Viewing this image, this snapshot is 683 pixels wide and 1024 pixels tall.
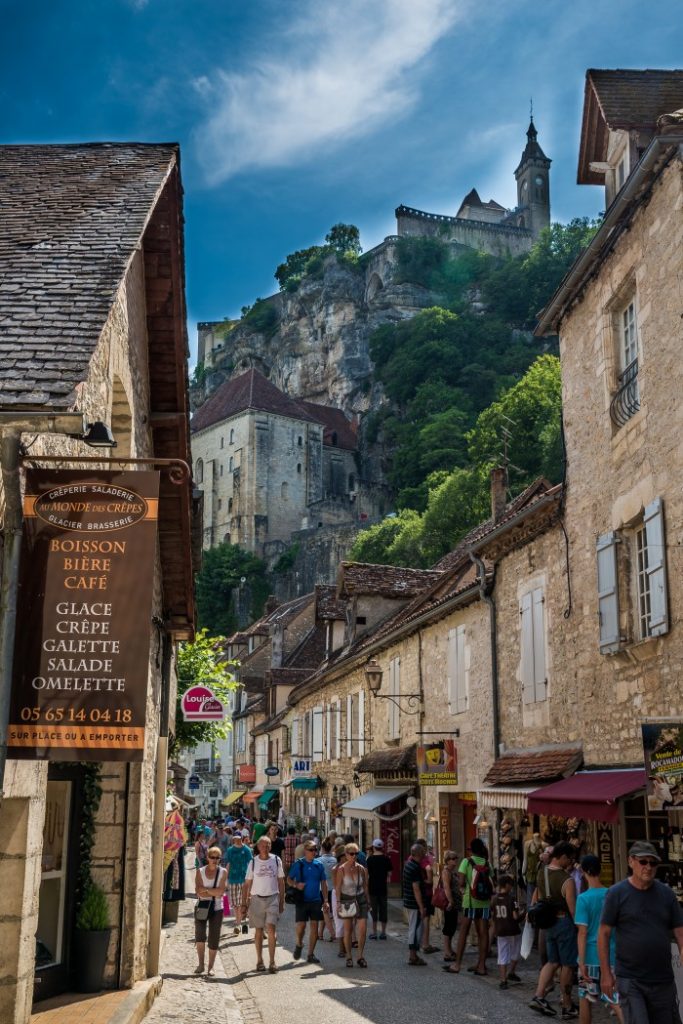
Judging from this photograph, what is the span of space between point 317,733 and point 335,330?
74427 millimetres

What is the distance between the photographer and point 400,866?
20672mm

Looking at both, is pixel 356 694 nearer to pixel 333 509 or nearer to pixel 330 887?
pixel 330 887

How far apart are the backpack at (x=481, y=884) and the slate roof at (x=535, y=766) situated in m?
1.21

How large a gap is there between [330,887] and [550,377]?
46323mm

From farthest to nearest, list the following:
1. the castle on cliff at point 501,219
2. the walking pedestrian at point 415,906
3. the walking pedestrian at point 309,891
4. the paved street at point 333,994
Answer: the castle on cliff at point 501,219 → the walking pedestrian at point 309,891 → the walking pedestrian at point 415,906 → the paved street at point 333,994

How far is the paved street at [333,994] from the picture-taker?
28.3ft

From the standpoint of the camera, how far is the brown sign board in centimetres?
506

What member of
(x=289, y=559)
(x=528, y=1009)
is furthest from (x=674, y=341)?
(x=289, y=559)

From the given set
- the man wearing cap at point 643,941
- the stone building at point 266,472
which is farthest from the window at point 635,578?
the stone building at point 266,472

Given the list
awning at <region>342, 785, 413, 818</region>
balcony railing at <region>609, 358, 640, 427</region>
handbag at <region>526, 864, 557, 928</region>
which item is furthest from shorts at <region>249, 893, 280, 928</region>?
awning at <region>342, 785, 413, 818</region>

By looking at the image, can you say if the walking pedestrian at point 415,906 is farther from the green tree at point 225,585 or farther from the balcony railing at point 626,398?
the green tree at point 225,585

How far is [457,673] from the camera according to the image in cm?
1653

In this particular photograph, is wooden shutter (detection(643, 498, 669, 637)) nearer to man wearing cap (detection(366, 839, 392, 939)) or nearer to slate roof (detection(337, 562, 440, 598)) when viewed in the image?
man wearing cap (detection(366, 839, 392, 939))

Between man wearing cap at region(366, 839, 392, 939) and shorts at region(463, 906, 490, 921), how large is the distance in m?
2.62
